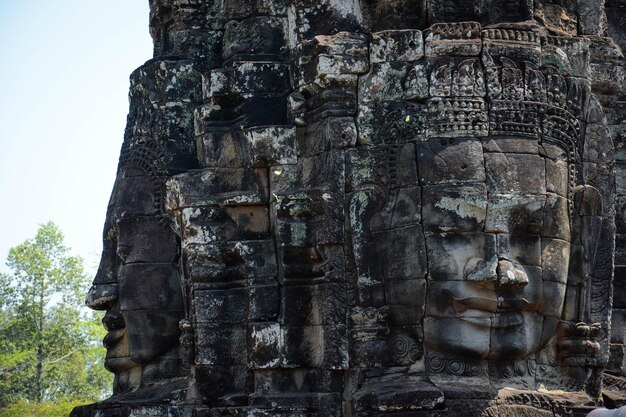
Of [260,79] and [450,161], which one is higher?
[260,79]

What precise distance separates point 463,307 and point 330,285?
134 cm

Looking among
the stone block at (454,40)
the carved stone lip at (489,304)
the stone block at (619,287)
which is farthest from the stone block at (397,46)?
the stone block at (619,287)

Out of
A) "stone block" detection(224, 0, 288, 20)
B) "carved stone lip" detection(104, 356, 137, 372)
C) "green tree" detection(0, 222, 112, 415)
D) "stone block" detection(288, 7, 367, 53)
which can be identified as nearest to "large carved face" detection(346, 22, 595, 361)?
"stone block" detection(288, 7, 367, 53)

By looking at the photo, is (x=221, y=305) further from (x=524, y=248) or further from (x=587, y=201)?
(x=587, y=201)

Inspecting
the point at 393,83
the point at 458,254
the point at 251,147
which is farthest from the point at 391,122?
the point at 251,147

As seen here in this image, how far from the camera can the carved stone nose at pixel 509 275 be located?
1374cm

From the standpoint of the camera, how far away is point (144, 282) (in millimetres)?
15938

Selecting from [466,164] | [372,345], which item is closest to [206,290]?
[372,345]

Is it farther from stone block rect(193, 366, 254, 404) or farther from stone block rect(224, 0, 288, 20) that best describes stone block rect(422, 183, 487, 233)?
stone block rect(224, 0, 288, 20)

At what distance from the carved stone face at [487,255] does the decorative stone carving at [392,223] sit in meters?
0.02

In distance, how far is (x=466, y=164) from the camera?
46.0 feet

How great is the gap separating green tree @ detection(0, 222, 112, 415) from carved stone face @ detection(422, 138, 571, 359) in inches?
695

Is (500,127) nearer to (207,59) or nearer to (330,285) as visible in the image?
(330,285)

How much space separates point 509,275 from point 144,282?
4167mm
